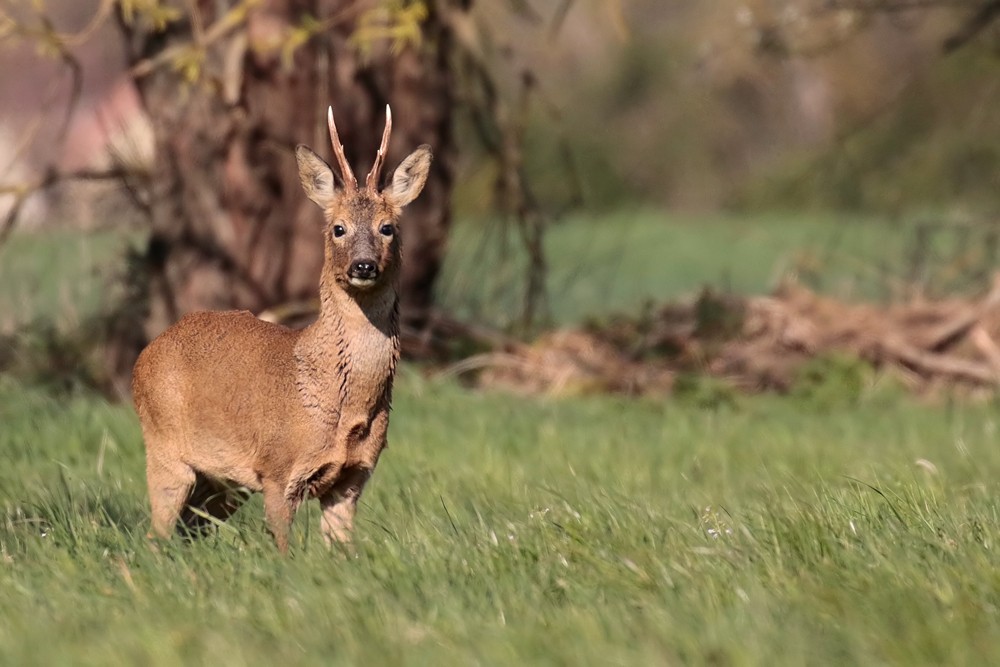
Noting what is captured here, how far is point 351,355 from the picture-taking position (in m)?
5.73

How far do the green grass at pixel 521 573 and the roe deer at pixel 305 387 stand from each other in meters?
0.18

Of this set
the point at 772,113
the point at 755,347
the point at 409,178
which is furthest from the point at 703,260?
the point at 772,113

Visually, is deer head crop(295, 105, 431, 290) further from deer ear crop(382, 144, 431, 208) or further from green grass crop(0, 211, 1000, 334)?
green grass crop(0, 211, 1000, 334)

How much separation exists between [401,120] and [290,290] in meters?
1.18

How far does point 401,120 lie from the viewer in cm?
1009

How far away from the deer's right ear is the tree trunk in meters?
3.67

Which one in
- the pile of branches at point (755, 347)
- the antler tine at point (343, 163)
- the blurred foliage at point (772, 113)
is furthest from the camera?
the blurred foliage at point (772, 113)

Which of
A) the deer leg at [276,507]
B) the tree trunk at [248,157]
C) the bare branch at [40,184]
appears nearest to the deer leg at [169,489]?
the deer leg at [276,507]

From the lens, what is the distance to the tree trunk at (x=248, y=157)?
9633 millimetres

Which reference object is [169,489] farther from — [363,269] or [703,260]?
[703,260]

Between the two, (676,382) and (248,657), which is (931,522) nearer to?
(248,657)

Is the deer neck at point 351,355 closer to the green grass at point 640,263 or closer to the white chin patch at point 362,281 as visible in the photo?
the white chin patch at point 362,281

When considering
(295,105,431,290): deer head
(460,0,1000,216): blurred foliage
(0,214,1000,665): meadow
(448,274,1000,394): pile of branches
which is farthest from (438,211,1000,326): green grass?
(295,105,431,290): deer head

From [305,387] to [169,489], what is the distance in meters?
0.66
